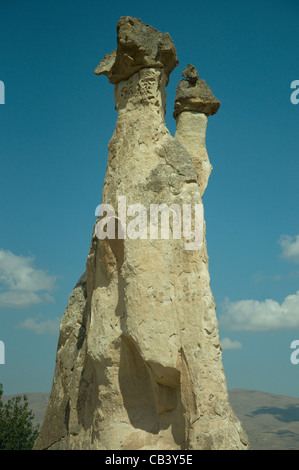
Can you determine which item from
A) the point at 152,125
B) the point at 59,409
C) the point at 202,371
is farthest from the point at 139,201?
the point at 59,409

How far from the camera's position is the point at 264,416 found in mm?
52312

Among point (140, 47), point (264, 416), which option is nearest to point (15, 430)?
point (140, 47)

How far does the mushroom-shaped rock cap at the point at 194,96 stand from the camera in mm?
13602

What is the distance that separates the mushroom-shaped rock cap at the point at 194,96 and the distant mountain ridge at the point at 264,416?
27871 mm

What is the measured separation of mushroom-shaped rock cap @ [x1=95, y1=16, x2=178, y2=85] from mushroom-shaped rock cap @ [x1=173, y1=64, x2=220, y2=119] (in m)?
3.12

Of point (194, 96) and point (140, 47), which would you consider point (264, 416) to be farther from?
point (140, 47)

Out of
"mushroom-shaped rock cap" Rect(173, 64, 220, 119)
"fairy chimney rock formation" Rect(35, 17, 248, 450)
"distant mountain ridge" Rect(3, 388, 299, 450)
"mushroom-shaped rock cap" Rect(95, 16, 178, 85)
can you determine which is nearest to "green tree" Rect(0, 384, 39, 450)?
"fairy chimney rock formation" Rect(35, 17, 248, 450)

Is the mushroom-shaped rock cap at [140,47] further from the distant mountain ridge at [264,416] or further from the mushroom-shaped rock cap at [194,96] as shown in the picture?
the distant mountain ridge at [264,416]

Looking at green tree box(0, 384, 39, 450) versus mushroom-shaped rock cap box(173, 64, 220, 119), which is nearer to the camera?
mushroom-shaped rock cap box(173, 64, 220, 119)

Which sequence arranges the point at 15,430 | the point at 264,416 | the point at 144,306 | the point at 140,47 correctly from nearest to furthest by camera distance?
1. the point at 144,306
2. the point at 140,47
3. the point at 15,430
4. the point at 264,416

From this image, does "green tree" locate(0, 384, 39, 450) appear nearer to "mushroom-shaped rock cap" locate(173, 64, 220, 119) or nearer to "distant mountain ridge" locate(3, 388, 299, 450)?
"mushroom-shaped rock cap" locate(173, 64, 220, 119)

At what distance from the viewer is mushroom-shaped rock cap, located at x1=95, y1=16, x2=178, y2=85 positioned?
10172 mm

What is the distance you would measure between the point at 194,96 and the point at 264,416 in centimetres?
4536

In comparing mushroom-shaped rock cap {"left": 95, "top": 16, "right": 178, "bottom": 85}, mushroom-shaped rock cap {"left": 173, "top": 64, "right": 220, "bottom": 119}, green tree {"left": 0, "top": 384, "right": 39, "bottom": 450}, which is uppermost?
mushroom-shaped rock cap {"left": 173, "top": 64, "right": 220, "bottom": 119}
